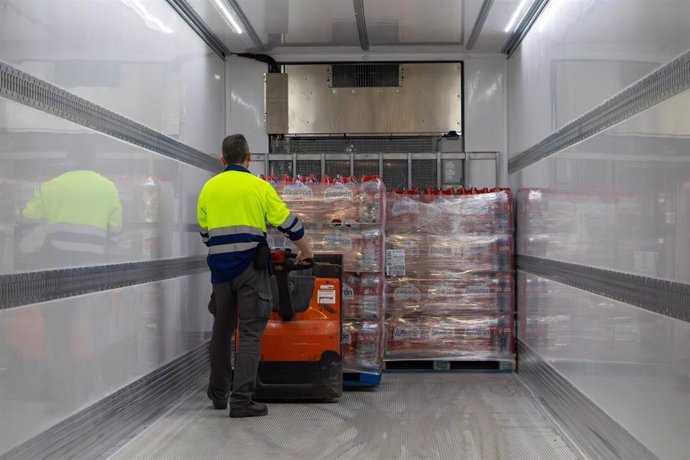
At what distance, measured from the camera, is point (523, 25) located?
6.62m

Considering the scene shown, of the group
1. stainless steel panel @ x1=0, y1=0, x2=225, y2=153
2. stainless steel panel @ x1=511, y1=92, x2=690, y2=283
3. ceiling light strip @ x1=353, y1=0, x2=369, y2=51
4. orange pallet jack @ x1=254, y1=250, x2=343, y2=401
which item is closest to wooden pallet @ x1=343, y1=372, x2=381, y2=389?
orange pallet jack @ x1=254, y1=250, x2=343, y2=401

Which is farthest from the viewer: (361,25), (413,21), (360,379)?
(361,25)

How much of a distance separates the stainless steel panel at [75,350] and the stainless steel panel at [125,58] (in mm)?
1131

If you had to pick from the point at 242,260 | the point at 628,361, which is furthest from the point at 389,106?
the point at 628,361

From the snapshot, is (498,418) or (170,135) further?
(170,135)

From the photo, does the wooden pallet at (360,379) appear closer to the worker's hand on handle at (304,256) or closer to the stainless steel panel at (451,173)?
the worker's hand on handle at (304,256)

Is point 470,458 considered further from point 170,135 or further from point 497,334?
point 170,135

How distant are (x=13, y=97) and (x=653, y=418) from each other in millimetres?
3095

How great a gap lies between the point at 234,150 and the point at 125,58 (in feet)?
3.62

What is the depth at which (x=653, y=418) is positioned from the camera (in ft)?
10.6

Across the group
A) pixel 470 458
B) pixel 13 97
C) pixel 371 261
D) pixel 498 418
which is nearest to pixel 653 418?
pixel 470 458

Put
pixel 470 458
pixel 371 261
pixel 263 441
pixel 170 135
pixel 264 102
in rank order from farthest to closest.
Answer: pixel 264 102, pixel 371 261, pixel 170 135, pixel 263 441, pixel 470 458

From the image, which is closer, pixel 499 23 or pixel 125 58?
pixel 125 58

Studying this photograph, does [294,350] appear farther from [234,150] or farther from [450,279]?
[450,279]
